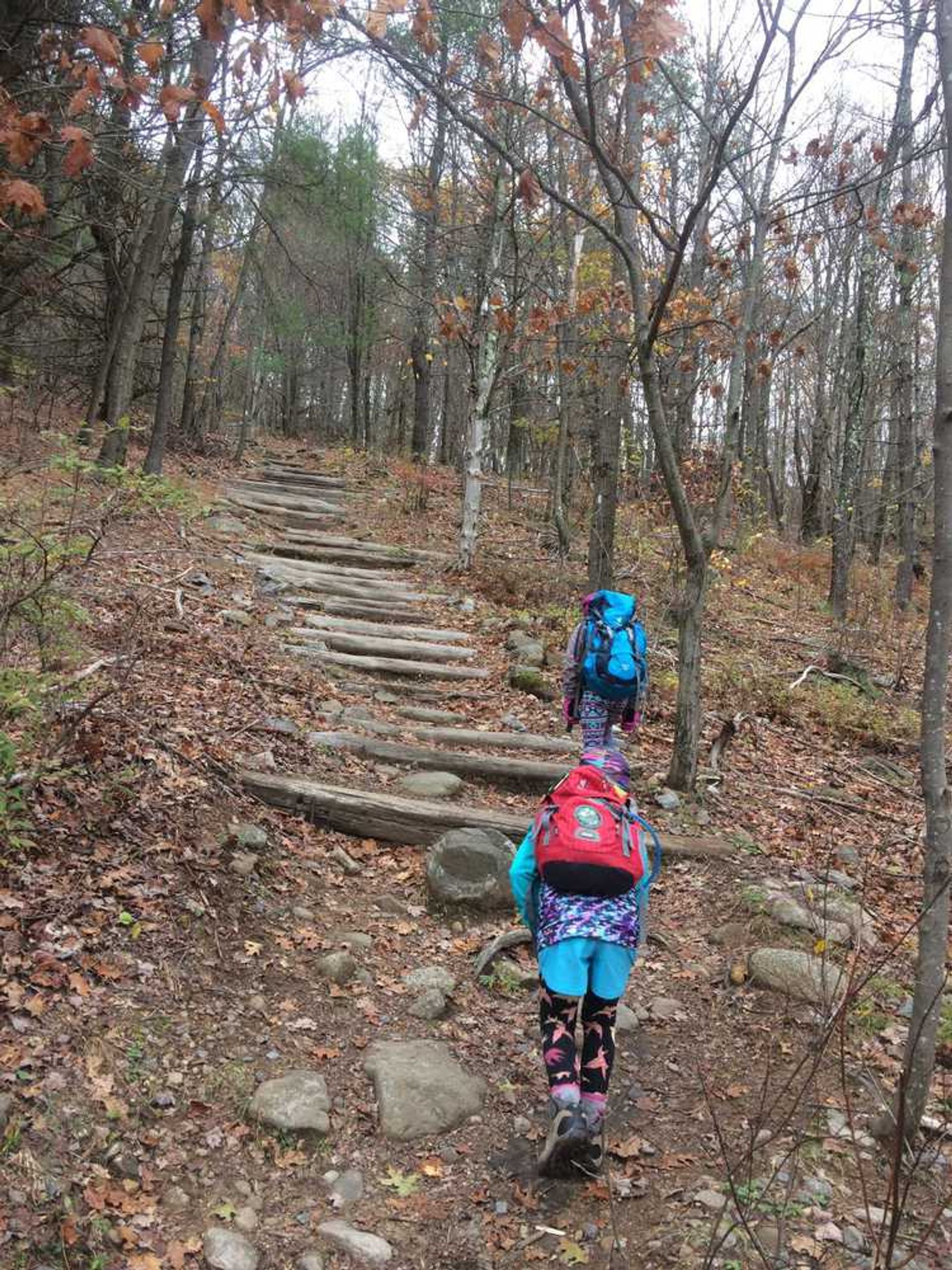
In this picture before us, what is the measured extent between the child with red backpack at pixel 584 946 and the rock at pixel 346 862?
2.26 meters

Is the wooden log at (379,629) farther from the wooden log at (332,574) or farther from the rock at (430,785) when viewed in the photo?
the rock at (430,785)

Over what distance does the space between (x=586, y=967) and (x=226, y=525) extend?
10.3 meters

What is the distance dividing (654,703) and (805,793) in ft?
5.67

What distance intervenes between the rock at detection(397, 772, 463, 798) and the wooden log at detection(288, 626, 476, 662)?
104 inches

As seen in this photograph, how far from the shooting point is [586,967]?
3104 millimetres

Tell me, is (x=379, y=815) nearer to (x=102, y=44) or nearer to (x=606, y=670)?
(x=606, y=670)

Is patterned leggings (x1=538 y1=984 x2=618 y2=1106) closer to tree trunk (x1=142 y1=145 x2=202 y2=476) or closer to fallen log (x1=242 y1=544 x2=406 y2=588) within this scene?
fallen log (x1=242 y1=544 x2=406 y2=588)

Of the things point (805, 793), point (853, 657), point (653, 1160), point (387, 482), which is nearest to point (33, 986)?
point (653, 1160)

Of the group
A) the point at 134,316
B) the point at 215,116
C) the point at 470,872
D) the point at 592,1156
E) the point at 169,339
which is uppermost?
the point at 169,339

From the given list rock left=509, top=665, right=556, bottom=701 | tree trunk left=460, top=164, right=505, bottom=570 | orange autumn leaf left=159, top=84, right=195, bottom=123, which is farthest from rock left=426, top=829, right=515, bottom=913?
tree trunk left=460, top=164, right=505, bottom=570

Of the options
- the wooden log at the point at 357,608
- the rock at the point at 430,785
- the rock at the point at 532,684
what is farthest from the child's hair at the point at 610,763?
the wooden log at the point at 357,608

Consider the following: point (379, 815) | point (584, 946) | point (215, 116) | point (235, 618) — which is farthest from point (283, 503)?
point (584, 946)

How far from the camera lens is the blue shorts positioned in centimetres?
308

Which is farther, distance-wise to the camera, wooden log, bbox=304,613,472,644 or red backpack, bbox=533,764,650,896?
wooden log, bbox=304,613,472,644
